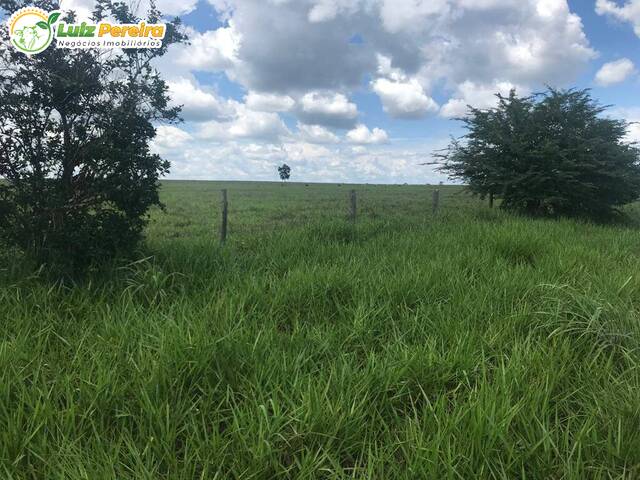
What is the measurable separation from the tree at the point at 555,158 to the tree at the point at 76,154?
36.9 feet

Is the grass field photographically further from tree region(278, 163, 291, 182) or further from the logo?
tree region(278, 163, 291, 182)

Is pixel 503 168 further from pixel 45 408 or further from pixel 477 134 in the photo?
pixel 45 408

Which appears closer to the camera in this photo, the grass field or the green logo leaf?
the grass field

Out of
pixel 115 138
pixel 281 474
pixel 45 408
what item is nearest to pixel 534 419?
pixel 281 474

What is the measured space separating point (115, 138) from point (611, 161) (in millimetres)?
13882

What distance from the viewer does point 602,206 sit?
13.4 meters

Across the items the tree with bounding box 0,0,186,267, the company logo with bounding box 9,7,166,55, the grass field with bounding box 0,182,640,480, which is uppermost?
the company logo with bounding box 9,7,166,55

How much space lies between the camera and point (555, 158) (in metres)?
12.5

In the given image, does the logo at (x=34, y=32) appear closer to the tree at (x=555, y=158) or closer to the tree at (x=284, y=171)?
the tree at (x=555, y=158)

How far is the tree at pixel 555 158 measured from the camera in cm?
1248

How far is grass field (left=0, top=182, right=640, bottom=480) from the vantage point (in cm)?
200

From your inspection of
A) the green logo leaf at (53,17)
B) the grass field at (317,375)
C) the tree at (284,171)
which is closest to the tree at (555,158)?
the grass field at (317,375)

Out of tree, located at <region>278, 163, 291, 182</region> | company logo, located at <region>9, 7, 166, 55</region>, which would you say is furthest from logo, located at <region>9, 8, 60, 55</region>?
tree, located at <region>278, 163, 291, 182</region>

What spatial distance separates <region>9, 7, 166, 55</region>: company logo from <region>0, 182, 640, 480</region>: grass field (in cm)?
237
